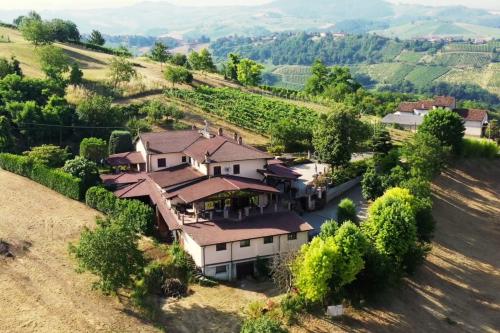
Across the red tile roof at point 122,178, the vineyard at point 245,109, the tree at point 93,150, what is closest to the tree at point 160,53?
the vineyard at point 245,109

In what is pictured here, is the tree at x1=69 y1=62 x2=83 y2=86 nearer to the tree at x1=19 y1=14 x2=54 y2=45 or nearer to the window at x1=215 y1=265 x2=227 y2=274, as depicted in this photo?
the tree at x1=19 y1=14 x2=54 y2=45

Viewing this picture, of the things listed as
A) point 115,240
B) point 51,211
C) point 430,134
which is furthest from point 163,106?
point 115,240

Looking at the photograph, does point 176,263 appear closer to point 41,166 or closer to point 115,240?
point 115,240

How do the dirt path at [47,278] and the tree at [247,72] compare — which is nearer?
the dirt path at [47,278]

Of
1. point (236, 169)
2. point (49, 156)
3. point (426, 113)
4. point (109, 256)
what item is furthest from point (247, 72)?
point (109, 256)

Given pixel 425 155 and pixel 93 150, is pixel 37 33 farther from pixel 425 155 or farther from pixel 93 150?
pixel 425 155

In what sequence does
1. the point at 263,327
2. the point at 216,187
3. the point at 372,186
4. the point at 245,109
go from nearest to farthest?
the point at 263,327 → the point at 216,187 → the point at 372,186 → the point at 245,109

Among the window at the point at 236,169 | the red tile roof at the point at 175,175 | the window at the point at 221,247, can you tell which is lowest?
the window at the point at 221,247

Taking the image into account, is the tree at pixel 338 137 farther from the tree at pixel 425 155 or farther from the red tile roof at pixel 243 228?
the red tile roof at pixel 243 228
